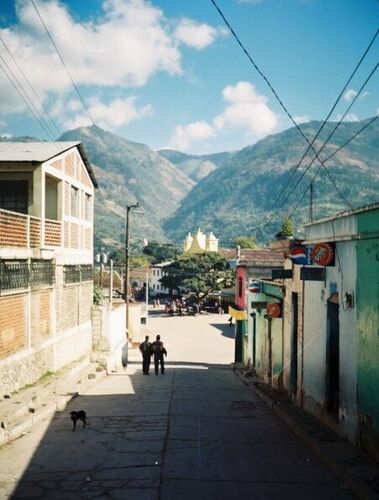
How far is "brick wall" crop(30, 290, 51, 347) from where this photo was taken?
45.7 feet

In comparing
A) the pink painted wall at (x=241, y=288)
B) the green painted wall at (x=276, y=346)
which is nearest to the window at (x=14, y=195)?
the green painted wall at (x=276, y=346)

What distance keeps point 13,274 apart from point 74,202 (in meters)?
7.66

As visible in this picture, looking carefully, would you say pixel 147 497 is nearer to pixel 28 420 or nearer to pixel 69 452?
pixel 69 452

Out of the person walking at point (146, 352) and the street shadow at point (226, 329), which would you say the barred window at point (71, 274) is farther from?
the street shadow at point (226, 329)

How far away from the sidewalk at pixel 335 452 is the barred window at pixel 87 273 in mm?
10441

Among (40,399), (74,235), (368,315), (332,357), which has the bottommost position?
(40,399)

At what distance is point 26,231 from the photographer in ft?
45.3

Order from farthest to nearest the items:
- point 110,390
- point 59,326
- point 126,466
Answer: point 59,326 < point 110,390 < point 126,466

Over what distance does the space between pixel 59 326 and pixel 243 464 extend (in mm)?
10690

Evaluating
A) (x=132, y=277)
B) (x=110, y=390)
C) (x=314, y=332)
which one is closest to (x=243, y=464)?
(x=314, y=332)

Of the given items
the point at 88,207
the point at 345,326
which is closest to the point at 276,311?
the point at 345,326

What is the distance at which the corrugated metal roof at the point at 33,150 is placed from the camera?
50.4ft

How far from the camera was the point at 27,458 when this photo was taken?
789 centimetres

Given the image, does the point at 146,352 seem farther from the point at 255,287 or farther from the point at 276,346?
the point at 276,346
